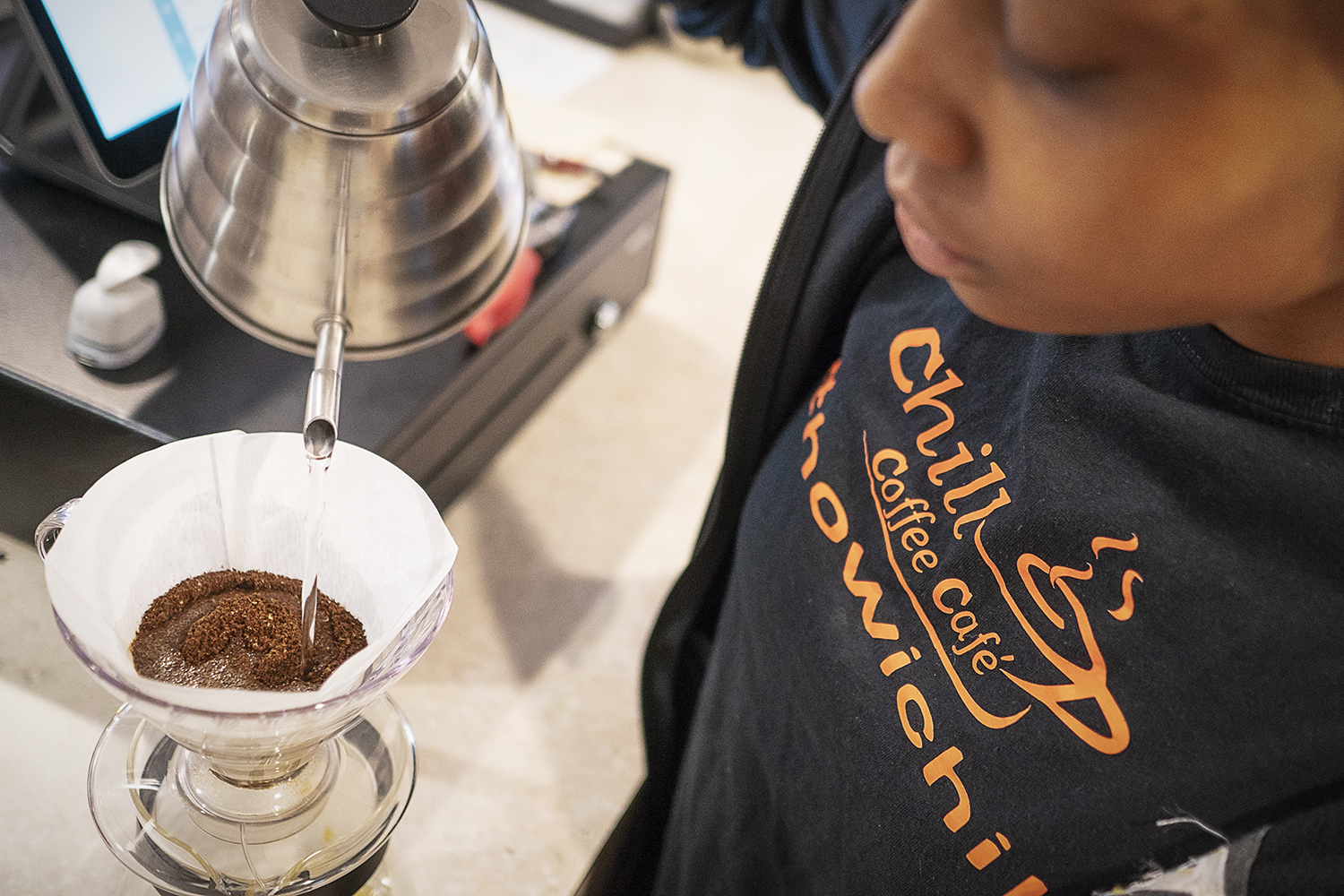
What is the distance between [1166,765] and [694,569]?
1.20 ft

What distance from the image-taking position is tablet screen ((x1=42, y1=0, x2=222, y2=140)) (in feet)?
2.10

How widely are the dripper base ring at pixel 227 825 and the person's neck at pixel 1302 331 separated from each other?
1.64 feet

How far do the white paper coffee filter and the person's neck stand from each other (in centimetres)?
38

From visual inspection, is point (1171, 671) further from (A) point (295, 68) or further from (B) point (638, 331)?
(B) point (638, 331)

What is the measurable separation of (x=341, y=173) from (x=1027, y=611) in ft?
1.35

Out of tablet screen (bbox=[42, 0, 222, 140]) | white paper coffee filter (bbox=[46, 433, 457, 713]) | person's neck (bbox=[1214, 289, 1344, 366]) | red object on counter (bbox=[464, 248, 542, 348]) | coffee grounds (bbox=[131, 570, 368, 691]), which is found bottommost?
red object on counter (bbox=[464, 248, 542, 348])

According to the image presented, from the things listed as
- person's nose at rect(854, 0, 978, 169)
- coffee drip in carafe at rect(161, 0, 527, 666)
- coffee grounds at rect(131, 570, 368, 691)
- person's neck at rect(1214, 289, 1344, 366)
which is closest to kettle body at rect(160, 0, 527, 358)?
coffee drip in carafe at rect(161, 0, 527, 666)

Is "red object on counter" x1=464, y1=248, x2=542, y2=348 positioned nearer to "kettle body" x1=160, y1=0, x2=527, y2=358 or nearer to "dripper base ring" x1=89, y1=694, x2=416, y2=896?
"kettle body" x1=160, y1=0, x2=527, y2=358

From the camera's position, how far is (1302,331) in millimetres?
361

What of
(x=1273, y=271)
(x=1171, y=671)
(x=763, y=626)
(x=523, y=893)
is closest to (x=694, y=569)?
(x=763, y=626)

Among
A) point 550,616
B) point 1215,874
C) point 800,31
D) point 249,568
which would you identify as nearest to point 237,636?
point 249,568

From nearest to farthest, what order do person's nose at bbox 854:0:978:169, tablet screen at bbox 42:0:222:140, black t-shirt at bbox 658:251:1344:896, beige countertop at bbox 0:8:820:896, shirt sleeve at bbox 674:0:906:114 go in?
person's nose at bbox 854:0:978:169
black t-shirt at bbox 658:251:1344:896
beige countertop at bbox 0:8:820:896
tablet screen at bbox 42:0:222:140
shirt sleeve at bbox 674:0:906:114

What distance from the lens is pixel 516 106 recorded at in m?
1.13

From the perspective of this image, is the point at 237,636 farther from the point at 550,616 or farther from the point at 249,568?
the point at 550,616
